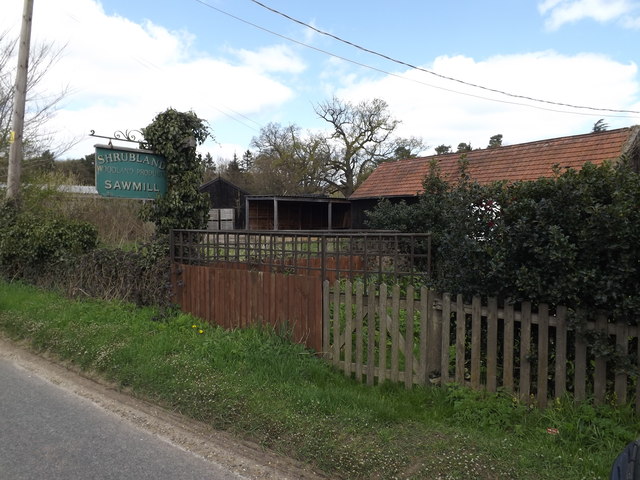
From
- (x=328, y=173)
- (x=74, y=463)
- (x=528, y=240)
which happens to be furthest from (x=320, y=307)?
(x=328, y=173)

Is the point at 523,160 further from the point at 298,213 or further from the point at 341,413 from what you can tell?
the point at 298,213

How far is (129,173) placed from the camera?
7.42 meters

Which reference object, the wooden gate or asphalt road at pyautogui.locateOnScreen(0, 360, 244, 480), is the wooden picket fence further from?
asphalt road at pyautogui.locateOnScreen(0, 360, 244, 480)

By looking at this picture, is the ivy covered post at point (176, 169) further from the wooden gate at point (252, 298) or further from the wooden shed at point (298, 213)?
the wooden shed at point (298, 213)

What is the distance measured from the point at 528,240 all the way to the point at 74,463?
12.8 ft

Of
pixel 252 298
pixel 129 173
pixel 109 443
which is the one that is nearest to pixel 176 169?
pixel 129 173

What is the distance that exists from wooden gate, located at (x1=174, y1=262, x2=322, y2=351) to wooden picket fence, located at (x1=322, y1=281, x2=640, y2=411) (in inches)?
15.2

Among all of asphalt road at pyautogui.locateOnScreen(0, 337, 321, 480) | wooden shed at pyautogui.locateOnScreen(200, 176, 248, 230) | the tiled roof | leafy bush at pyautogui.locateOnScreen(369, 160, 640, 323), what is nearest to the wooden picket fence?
leafy bush at pyautogui.locateOnScreen(369, 160, 640, 323)

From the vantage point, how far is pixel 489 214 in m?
4.39

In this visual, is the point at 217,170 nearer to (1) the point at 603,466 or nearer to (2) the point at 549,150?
(2) the point at 549,150

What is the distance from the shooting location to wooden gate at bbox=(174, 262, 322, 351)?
5672 mm

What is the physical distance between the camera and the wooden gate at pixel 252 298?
5.67 m

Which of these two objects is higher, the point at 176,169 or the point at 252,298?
the point at 176,169

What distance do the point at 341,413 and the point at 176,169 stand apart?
517 centimetres
